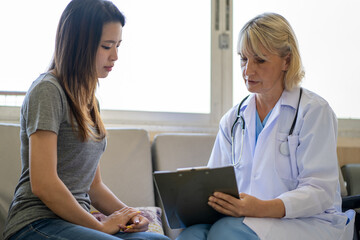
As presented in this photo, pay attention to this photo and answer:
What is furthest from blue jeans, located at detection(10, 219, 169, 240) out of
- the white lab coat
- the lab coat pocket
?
the lab coat pocket

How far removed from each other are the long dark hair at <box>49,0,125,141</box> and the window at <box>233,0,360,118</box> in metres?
1.72

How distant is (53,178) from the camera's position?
118 cm

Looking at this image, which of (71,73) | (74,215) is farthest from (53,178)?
(71,73)

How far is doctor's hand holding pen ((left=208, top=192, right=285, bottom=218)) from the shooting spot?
1.34 metres

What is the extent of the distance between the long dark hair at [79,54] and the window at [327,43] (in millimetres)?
1718

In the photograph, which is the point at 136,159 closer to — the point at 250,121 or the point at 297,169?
the point at 250,121

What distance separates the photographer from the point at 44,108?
1.20 meters

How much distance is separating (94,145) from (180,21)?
63.3 inches

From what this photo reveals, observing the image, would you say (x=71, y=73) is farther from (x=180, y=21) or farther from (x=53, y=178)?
(x=180, y=21)

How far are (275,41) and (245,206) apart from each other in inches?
25.4

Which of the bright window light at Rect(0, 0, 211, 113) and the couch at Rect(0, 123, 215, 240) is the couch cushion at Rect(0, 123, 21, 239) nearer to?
the couch at Rect(0, 123, 215, 240)

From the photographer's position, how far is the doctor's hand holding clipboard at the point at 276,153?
53.7 inches

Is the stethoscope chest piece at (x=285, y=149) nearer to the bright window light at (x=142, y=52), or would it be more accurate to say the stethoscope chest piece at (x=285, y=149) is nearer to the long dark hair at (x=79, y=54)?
the long dark hair at (x=79, y=54)

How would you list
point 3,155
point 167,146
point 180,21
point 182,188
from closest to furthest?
1. point 182,188
2. point 3,155
3. point 167,146
4. point 180,21
